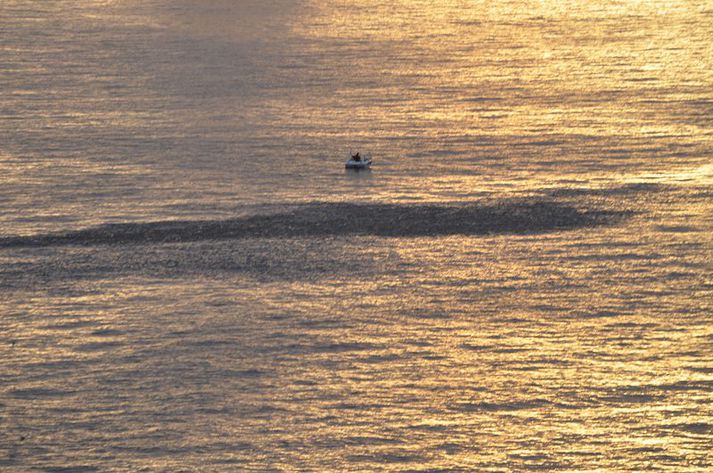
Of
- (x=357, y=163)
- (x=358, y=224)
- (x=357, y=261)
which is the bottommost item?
(x=357, y=261)

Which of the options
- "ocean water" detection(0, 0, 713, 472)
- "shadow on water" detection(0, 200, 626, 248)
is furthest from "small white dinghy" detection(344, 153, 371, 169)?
"shadow on water" detection(0, 200, 626, 248)

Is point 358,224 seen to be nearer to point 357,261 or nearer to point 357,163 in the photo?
point 357,261

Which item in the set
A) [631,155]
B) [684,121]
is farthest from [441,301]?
[684,121]

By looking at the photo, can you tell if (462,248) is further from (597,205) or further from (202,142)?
(202,142)

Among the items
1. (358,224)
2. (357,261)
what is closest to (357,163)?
(358,224)

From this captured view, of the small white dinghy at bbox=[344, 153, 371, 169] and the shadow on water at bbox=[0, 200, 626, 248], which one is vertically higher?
the small white dinghy at bbox=[344, 153, 371, 169]

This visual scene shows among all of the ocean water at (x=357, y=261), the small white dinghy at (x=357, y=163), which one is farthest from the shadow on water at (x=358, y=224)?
the small white dinghy at (x=357, y=163)

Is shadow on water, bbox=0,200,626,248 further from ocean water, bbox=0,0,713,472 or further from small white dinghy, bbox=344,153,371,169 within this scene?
small white dinghy, bbox=344,153,371,169
